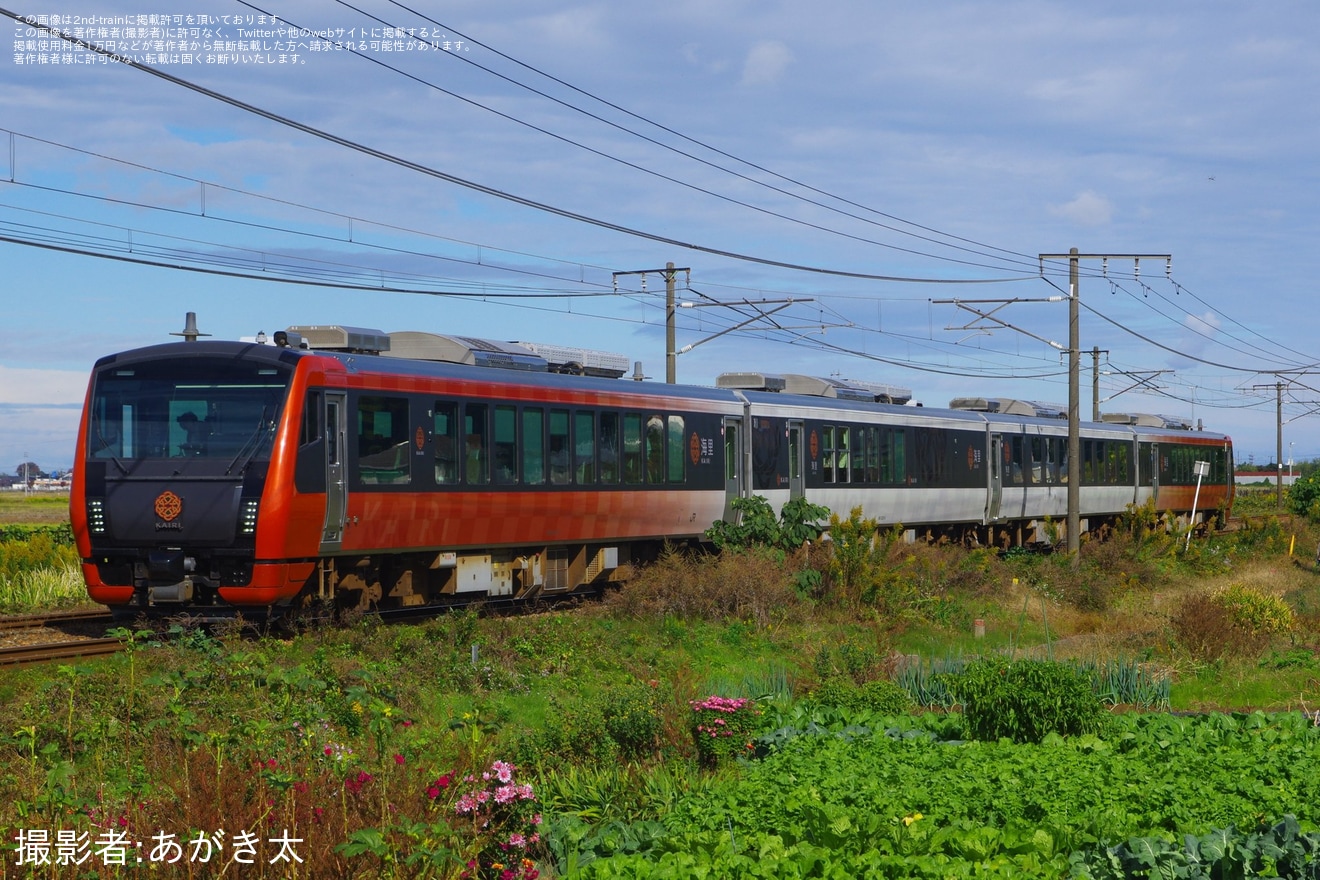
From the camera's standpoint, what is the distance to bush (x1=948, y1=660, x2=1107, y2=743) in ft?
31.2

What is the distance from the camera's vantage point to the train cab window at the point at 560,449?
1934 cm

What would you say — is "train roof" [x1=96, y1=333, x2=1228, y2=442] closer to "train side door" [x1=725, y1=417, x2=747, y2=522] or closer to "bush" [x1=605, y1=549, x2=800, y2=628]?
"train side door" [x1=725, y1=417, x2=747, y2=522]

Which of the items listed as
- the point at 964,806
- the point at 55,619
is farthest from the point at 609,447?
the point at 964,806

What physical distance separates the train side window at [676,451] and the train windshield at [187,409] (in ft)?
26.9

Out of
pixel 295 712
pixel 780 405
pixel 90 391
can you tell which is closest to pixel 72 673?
pixel 295 712

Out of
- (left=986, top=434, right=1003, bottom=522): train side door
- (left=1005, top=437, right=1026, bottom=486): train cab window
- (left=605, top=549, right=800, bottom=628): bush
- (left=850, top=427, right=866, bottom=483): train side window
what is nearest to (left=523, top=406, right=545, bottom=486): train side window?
(left=605, top=549, right=800, bottom=628): bush

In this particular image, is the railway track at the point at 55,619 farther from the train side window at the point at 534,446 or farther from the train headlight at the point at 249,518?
the train side window at the point at 534,446

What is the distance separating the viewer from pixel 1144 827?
6863 mm

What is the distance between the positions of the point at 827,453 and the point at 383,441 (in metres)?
11.8

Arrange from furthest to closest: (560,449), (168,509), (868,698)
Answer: (560,449)
(168,509)
(868,698)

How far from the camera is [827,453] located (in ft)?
86.8

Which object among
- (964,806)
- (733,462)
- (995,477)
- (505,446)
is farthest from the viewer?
(995,477)

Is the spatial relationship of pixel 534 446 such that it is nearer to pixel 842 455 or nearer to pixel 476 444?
pixel 476 444

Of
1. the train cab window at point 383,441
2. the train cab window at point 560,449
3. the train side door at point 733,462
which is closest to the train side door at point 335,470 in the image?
the train cab window at point 383,441
